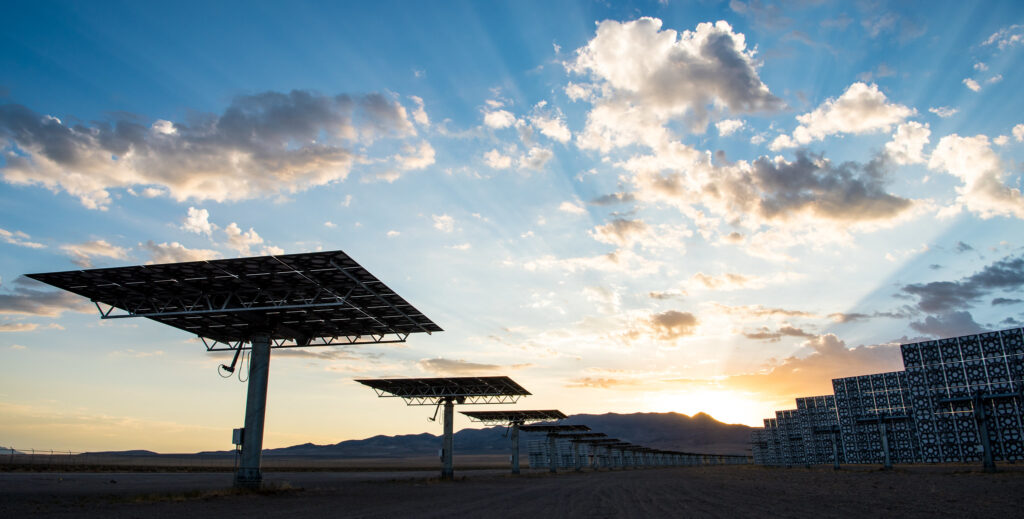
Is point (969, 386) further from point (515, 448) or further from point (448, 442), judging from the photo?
point (515, 448)

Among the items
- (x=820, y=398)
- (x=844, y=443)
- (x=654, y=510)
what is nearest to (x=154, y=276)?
(x=654, y=510)

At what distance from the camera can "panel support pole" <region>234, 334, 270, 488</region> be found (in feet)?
98.4

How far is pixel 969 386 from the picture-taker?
44438mm

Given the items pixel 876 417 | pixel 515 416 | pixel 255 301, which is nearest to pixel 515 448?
pixel 515 416

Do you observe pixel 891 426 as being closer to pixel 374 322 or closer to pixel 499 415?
pixel 499 415

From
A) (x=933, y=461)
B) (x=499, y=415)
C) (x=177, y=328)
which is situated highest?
(x=177, y=328)

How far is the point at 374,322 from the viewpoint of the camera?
3384 centimetres

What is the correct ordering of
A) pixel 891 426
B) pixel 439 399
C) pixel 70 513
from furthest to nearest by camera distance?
pixel 891 426 → pixel 439 399 → pixel 70 513

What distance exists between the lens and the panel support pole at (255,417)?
30.0m

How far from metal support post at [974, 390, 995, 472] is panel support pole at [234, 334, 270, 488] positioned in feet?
161

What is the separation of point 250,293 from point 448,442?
30.7 metres

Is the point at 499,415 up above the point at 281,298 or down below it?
below

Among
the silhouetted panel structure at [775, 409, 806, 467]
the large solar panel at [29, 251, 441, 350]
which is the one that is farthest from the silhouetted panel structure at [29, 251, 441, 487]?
the silhouetted panel structure at [775, 409, 806, 467]

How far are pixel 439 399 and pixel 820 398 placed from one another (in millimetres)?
73076
